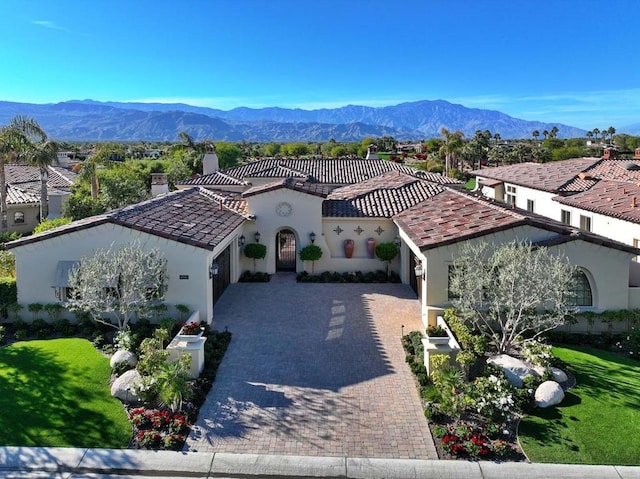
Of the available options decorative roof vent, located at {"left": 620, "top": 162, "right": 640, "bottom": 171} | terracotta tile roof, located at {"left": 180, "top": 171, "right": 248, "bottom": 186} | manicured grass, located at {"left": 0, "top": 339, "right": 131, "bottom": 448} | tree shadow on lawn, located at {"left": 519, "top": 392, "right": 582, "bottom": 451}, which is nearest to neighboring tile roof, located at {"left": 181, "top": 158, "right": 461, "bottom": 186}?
terracotta tile roof, located at {"left": 180, "top": 171, "right": 248, "bottom": 186}

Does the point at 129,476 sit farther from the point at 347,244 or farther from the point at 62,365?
the point at 347,244

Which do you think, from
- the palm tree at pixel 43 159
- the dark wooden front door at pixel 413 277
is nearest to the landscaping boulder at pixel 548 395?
the dark wooden front door at pixel 413 277

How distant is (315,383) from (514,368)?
5.59 metres

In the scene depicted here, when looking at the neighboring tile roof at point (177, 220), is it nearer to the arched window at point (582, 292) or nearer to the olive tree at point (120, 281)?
the olive tree at point (120, 281)

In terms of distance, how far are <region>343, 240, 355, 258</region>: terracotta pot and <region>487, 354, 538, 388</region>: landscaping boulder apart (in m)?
12.6

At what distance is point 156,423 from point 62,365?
4.98 metres

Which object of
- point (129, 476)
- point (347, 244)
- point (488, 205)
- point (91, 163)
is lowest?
point (129, 476)

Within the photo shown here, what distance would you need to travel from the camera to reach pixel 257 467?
10.7m

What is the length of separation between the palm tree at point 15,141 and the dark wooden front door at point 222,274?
70.4 ft

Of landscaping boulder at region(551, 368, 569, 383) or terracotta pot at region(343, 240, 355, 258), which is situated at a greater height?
terracotta pot at region(343, 240, 355, 258)

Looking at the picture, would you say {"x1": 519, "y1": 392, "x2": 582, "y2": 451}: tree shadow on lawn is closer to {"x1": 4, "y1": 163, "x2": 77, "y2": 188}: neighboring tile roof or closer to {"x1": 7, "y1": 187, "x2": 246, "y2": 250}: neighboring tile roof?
{"x1": 7, "y1": 187, "x2": 246, "y2": 250}: neighboring tile roof

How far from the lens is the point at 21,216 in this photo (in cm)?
4000

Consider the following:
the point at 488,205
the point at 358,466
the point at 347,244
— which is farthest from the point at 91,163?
the point at 358,466

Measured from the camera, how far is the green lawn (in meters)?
11.0
